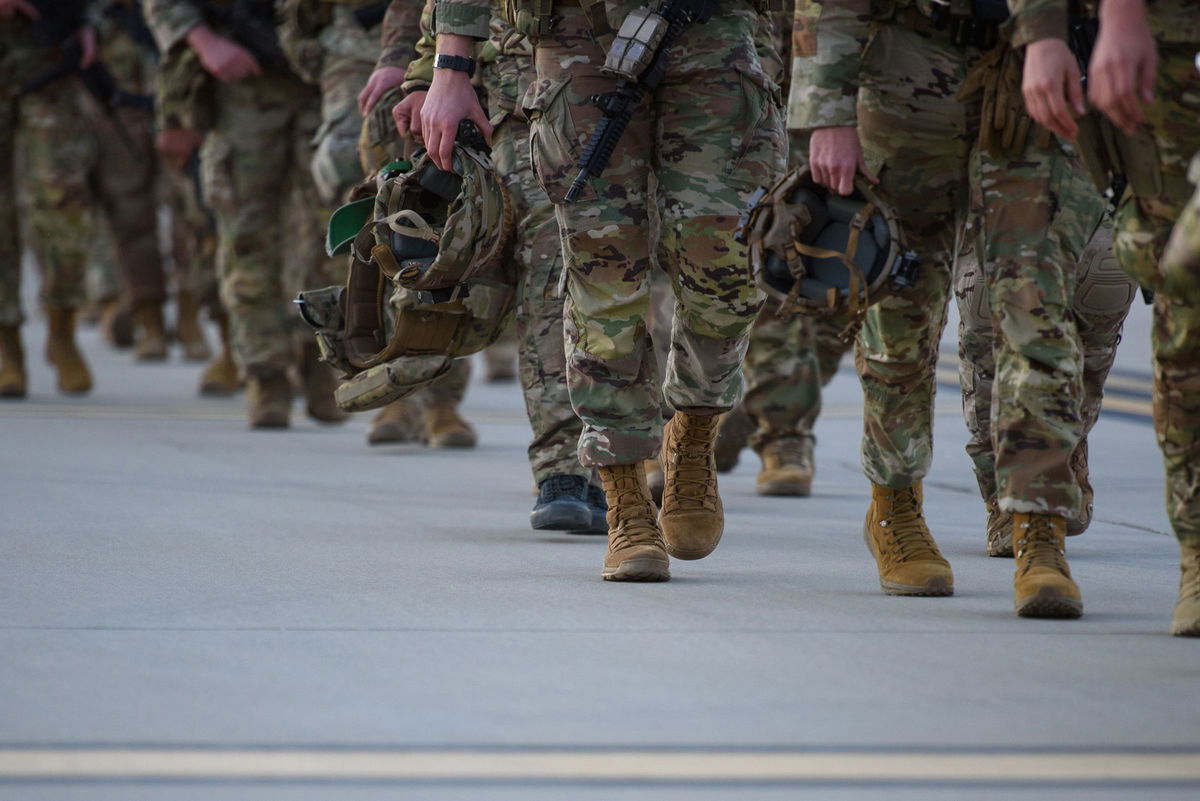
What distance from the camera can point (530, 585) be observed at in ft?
13.3

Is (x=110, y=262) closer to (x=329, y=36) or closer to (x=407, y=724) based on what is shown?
(x=329, y=36)

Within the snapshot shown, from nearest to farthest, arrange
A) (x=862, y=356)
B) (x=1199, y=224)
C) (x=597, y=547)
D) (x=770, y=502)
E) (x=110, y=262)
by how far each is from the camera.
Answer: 1. (x=1199, y=224)
2. (x=862, y=356)
3. (x=597, y=547)
4. (x=770, y=502)
5. (x=110, y=262)

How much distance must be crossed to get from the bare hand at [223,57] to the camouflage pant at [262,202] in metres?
0.11

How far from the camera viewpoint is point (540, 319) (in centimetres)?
495

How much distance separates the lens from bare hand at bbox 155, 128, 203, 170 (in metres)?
8.98

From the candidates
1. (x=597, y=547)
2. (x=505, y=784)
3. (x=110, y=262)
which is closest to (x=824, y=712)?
(x=505, y=784)

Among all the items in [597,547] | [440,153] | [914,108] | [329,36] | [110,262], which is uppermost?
[914,108]

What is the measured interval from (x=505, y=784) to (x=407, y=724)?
1.11 ft

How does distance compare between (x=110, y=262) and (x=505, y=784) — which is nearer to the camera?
→ (x=505, y=784)

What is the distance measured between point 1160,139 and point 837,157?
0.61 meters

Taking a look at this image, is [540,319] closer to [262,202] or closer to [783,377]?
[783,377]

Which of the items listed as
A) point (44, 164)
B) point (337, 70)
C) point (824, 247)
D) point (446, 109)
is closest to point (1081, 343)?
point (824, 247)

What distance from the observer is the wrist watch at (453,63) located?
4.16 m

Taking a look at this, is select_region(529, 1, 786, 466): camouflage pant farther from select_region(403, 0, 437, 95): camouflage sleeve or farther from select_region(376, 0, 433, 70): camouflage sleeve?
select_region(376, 0, 433, 70): camouflage sleeve
